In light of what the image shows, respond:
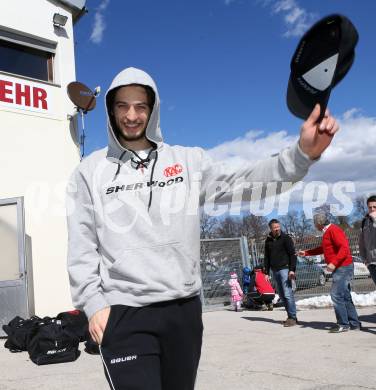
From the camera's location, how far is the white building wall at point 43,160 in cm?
960

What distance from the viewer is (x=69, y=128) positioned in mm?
10719

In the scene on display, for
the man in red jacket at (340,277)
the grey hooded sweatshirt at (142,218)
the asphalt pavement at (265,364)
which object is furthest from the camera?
the man in red jacket at (340,277)

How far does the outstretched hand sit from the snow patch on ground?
9.70m

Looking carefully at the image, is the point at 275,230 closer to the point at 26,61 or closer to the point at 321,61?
the point at 26,61

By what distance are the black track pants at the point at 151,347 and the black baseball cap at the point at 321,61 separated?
1.02 meters

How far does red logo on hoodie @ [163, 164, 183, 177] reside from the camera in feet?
7.09

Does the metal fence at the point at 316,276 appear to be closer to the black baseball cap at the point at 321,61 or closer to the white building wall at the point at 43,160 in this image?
the white building wall at the point at 43,160

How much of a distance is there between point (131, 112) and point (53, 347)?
4904 millimetres

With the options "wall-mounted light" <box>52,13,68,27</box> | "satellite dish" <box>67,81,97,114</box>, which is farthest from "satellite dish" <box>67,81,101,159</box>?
"wall-mounted light" <box>52,13,68,27</box>

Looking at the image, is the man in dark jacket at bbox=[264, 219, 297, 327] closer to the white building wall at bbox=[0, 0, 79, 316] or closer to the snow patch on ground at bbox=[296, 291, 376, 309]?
the snow patch on ground at bbox=[296, 291, 376, 309]

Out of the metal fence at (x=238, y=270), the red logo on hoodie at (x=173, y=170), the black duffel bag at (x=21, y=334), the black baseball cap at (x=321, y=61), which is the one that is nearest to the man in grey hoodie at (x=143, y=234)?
the red logo on hoodie at (x=173, y=170)

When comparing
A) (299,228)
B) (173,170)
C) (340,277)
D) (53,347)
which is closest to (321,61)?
(173,170)

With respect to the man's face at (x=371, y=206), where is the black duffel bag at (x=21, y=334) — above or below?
below

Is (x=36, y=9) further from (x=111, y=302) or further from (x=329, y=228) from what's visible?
(x=111, y=302)
